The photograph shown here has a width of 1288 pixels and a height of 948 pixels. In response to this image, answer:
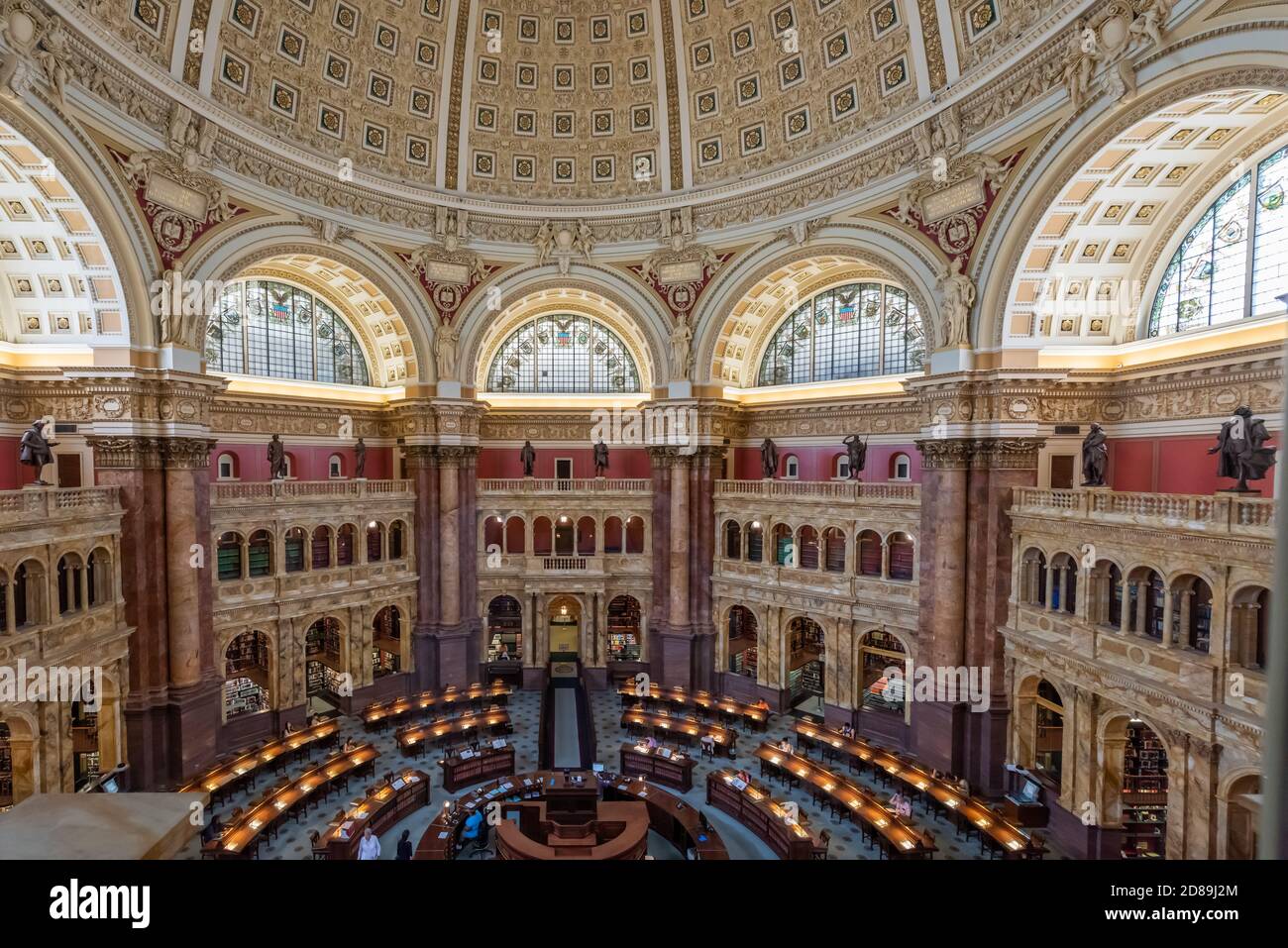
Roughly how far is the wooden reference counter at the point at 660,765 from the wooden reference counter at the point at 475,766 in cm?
427

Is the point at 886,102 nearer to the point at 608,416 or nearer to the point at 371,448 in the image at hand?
the point at 608,416

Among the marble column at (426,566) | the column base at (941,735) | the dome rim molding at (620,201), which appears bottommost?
the column base at (941,735)

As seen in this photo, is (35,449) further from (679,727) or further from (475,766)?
(679,727)

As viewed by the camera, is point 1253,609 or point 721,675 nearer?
point 1253,609

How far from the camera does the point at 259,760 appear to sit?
21422 mm

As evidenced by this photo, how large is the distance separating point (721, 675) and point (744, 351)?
1543 cm

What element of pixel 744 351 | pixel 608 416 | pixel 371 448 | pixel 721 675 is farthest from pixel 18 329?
pixel 721 675

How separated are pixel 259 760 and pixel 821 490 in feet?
75.2

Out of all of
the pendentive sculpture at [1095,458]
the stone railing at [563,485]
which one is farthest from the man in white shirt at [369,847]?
the pendentive sculpture at [1095,458]

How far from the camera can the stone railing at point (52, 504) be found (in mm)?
16016

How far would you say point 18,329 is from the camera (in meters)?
20.0

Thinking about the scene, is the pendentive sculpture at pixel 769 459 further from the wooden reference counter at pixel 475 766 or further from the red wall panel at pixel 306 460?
the red wall panel at pixel 306 460

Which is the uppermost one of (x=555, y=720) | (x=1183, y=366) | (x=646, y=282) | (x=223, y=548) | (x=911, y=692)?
(x=646, y=282)
